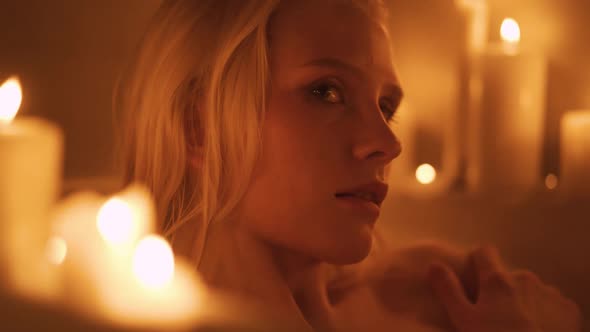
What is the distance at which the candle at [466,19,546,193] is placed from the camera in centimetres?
105

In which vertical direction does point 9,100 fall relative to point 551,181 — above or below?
above

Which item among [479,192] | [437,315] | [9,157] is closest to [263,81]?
[9,157]

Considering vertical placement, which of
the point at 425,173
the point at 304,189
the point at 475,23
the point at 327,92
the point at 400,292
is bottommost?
the point at 400,292

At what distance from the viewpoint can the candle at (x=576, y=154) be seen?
97cm

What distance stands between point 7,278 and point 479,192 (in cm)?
90

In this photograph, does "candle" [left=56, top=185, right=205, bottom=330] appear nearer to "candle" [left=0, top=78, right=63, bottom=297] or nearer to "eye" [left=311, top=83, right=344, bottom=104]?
"candle" [left=0, top=78, right=63, bottom=297]

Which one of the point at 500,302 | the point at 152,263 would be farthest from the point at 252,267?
the point at 500,302

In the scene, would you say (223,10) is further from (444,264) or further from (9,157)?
(444,264)

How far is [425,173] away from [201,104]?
2.36ft

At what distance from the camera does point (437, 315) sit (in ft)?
2.70

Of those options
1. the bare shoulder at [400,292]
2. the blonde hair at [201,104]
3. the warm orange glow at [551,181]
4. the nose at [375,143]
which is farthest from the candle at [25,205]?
the warm orange glow at [551,181]

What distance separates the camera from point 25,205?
446mm

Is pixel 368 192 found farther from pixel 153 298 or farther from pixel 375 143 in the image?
pixel 153 298

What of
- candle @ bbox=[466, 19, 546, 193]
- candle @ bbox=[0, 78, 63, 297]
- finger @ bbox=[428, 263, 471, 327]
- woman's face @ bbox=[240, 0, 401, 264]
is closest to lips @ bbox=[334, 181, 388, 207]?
woman's face @ bbox=[240, 0, 401, 264]
